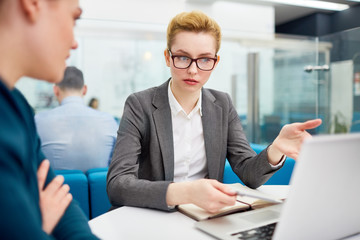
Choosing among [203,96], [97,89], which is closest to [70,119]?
[203,96]

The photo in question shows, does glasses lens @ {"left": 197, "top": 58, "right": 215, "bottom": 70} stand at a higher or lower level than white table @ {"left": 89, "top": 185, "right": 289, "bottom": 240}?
higher

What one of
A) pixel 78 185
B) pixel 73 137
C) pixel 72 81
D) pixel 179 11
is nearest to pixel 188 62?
pixel 78 185

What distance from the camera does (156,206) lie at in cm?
102

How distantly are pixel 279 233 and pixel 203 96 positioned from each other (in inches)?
39.8

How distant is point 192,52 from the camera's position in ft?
4.43

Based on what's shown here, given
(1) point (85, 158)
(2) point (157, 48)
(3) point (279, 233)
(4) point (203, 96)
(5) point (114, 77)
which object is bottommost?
(1) point (85, 158)

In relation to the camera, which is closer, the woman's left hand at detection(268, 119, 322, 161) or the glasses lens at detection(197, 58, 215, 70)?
the woman's left hand at detection(268, 119, 322, 161)

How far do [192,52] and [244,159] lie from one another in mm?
547

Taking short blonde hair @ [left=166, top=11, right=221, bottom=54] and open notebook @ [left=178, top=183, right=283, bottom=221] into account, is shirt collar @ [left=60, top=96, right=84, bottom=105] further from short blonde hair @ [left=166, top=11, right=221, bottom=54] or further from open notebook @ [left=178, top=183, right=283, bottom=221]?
open notebook @ [left=178, top=183, right=283, bottom=221]

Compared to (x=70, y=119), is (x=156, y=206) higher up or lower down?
lower down

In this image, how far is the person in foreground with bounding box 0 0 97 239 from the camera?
0.51 m

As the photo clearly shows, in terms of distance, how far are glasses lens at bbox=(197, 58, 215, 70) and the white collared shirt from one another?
200mm

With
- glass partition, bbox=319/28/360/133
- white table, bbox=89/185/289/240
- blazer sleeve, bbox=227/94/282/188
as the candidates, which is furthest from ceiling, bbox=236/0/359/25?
white table, bbox=89/185/289/240

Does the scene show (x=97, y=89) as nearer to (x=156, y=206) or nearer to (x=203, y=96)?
(x=203, y=96)
